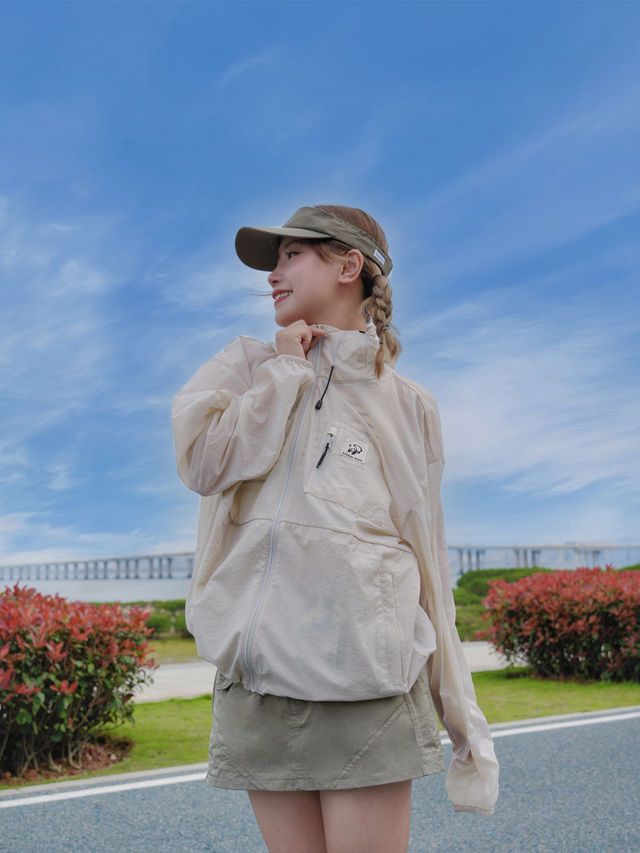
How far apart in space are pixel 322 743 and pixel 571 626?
289 inches

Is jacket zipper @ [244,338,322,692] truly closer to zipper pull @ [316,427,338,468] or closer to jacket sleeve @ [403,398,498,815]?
zipper pull @ [316,427,338,468]

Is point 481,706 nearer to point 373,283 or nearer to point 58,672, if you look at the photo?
point 58,672

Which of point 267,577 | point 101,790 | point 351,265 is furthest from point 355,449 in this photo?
point 101,790

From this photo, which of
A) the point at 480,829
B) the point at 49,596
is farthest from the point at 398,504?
the point at 49,596

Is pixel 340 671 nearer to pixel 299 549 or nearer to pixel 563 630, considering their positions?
pixel 299 549

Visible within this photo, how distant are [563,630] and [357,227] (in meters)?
7.29

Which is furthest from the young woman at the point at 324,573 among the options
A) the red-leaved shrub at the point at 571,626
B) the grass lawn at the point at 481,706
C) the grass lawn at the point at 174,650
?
the grass lawn at the point at 174,650

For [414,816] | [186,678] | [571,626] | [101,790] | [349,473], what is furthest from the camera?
[186,678]

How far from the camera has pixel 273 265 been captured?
6.07 feet

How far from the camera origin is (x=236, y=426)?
1.47 meters

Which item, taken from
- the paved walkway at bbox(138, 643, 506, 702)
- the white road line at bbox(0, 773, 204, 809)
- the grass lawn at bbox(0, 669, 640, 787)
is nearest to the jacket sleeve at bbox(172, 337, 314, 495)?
the white road line at bbox(0, 773, 204, 809)

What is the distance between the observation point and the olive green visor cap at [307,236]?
1657 mm

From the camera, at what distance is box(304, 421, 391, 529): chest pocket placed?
1.45 meters

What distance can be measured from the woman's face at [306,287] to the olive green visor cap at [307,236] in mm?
38
